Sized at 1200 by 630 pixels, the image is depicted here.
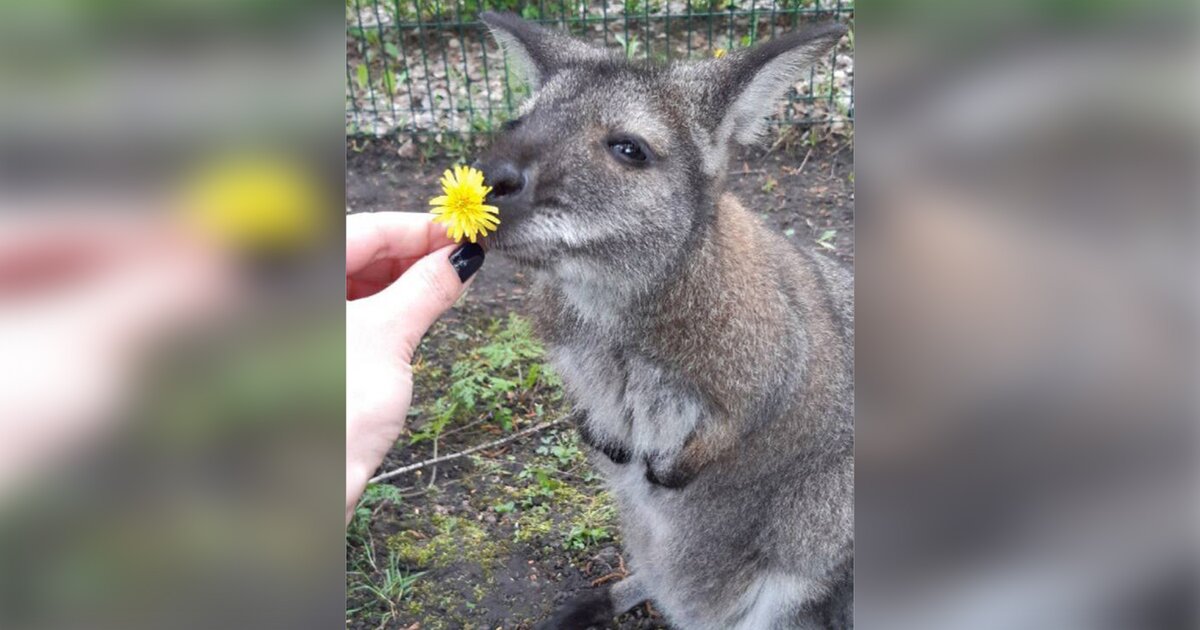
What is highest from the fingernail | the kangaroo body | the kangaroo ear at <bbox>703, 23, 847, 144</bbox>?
the kangaroo ear at <bbox>703, 23, 847, 144</bbox>

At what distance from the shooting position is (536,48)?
2656mm

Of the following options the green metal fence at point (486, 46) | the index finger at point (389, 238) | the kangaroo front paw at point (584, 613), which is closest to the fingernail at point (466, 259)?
the index finger at point (389, 238)

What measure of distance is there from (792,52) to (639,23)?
2909mm

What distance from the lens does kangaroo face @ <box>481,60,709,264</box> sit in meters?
2.15

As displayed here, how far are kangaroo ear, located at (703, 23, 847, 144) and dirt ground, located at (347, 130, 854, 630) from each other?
127cm

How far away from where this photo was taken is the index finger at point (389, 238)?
2.38 meters
